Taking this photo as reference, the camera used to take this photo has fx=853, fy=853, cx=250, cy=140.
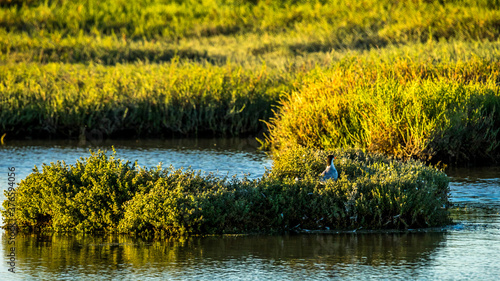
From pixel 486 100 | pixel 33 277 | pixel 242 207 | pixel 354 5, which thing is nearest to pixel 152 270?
pixel 33 277

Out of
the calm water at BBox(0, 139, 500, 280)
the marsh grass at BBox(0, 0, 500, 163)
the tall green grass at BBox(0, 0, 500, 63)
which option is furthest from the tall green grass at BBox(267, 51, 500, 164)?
the tall green grass at BBox(0, 0, 500, 63)

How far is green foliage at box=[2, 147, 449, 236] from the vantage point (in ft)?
36.5

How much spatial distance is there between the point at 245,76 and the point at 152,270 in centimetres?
1731

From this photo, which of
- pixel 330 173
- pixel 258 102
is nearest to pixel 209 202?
pixel 330 173

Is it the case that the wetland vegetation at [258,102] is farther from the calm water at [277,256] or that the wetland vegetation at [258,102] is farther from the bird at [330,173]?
the calm water at [277,256]

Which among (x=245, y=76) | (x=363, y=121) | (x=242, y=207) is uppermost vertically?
(x=245, y=76)

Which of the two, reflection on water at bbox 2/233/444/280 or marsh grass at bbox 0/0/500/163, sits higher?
marsh grass at bbox 0/0/500/163

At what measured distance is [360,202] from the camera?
11.3 metres

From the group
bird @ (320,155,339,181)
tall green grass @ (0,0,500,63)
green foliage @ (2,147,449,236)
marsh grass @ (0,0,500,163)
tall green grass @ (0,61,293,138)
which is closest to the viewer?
green foliage @ (2,147,449,236)

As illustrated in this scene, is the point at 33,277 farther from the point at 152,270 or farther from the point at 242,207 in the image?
the point at 242,207

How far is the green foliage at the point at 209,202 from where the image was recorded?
11125 millimetres

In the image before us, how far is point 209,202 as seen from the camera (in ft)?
36.3

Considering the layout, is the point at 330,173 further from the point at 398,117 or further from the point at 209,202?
the point at 398,117

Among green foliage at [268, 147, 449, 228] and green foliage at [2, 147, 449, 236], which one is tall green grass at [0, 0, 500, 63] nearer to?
green foliage at [268, 147, 449, 228]
